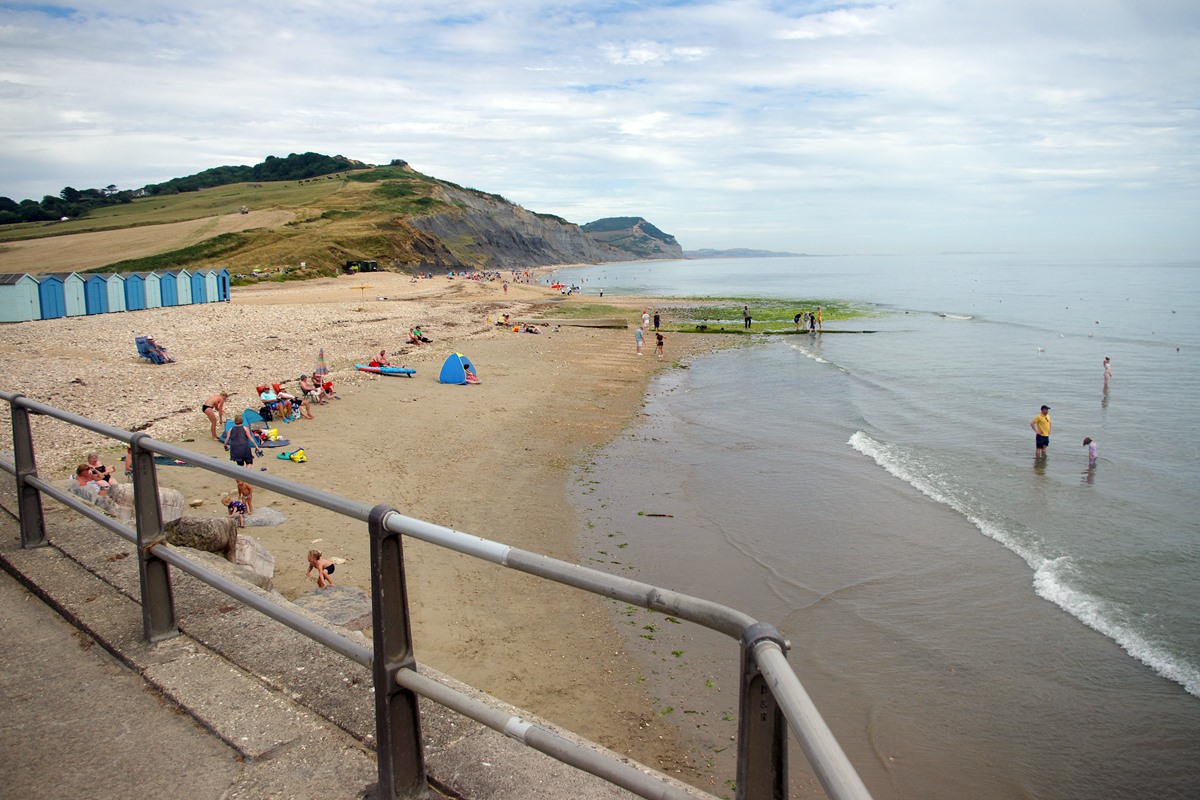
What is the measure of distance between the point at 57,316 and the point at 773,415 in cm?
2912

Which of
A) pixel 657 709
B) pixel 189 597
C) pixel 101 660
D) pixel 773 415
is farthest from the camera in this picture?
pixel 773 415

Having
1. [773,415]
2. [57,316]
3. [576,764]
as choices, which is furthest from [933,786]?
[57,316]

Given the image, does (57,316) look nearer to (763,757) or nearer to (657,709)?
(657,709)

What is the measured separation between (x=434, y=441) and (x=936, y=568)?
34.0ft

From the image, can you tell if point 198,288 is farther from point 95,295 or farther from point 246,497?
point 246,497

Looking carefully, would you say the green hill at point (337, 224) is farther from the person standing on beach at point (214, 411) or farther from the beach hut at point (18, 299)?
the person standing on beach at point (214, 411)

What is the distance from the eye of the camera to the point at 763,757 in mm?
1700

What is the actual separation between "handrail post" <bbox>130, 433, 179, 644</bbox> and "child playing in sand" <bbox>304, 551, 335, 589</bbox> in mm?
4962

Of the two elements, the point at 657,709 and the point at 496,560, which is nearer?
the point at 496,560

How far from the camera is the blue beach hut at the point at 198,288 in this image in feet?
135

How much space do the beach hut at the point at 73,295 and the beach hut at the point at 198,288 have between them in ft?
23.4

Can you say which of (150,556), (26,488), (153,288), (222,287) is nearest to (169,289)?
(153,288)

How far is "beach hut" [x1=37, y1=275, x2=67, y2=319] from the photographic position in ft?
105

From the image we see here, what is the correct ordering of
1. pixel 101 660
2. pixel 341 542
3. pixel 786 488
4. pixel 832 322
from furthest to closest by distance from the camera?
pixel 832 322, pixel 786 488, pixel 341 542, pixel 101 660
